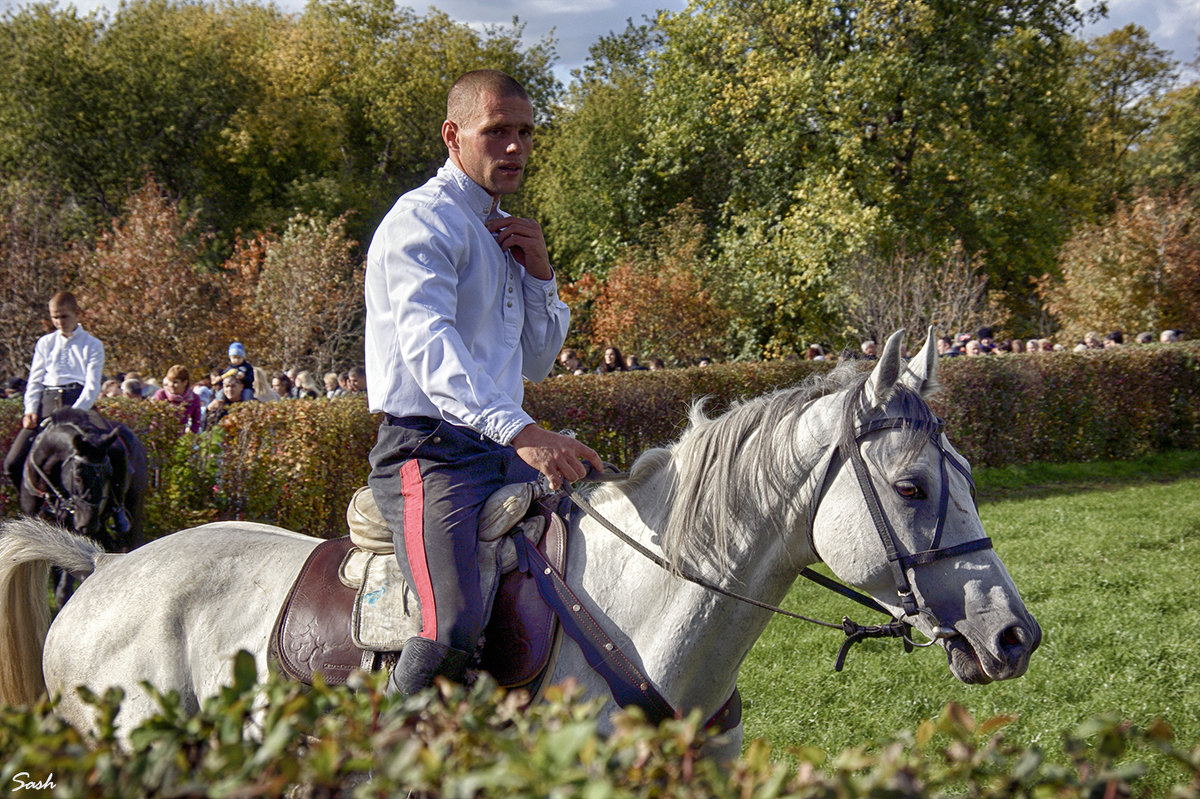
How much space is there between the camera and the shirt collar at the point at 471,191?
9.20ft

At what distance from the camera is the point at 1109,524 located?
31.8 ft

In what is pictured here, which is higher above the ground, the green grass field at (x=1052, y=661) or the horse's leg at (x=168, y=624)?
the horse's leg at (x=168, y=624)

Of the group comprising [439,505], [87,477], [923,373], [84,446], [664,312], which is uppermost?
[664,312]

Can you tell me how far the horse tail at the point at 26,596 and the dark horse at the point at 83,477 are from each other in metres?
4.69

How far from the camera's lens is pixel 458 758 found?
128 cm

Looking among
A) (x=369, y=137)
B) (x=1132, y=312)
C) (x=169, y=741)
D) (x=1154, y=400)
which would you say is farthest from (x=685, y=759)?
(x=369, y=137)

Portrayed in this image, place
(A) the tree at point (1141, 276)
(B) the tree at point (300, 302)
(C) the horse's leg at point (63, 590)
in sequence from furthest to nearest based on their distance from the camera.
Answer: (A) the tree at point (1141, 276)
(B) the tree at point (300, 302)
(C) the horse's leg at point (63, 590)

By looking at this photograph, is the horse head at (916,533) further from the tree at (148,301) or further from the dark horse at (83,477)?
the tree at (148,301)

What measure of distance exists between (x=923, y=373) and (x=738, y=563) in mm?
800

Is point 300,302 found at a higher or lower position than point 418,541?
higher

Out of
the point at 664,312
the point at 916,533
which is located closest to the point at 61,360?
the point at 916,533

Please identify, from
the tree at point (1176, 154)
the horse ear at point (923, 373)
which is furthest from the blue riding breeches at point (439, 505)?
the tree at point (1176, 154)

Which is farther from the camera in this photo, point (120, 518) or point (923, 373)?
point (120, 518)

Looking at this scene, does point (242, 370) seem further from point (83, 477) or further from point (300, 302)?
point (300, 302)
